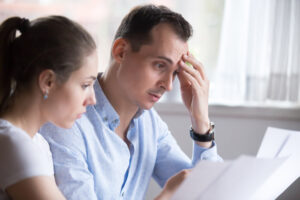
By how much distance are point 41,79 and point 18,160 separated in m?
0.19

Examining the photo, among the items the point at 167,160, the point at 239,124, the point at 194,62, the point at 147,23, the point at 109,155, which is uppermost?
the point at 147,23

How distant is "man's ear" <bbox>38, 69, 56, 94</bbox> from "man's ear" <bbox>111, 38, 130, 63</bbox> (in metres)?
0.36

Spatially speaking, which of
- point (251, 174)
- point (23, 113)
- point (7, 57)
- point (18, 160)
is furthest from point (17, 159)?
→ point (251, 174)

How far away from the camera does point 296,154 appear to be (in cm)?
106

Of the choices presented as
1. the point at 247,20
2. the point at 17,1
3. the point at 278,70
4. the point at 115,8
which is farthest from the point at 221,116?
the point at 17,1

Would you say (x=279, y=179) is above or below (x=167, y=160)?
above

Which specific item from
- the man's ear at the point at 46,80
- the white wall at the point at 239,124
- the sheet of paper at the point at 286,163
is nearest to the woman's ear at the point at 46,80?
the man's ear at the point at 46,80

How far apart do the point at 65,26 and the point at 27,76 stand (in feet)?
0.46

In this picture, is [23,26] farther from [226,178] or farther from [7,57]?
[226,178]

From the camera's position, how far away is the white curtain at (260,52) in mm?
2221

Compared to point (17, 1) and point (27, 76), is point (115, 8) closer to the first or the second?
point (17, 1)

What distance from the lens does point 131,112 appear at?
1.34m

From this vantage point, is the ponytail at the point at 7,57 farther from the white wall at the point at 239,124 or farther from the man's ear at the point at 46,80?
the white wall at the point at 239,124

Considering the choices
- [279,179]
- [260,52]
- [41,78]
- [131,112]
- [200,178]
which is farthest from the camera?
[260,52]
